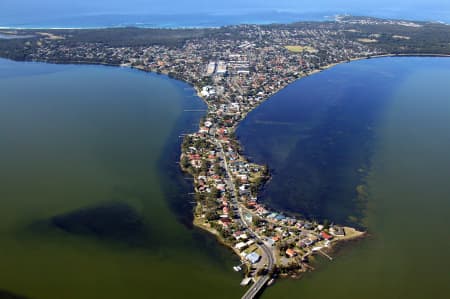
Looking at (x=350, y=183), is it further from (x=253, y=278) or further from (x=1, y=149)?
(x=1, y=149)

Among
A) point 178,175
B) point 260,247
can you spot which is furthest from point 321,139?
point 260,247

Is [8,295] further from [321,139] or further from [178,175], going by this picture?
[321,139]

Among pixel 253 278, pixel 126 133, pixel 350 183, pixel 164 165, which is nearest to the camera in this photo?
pixel 253 278

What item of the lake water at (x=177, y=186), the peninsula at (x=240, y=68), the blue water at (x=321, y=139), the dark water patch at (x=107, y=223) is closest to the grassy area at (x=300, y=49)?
the peninsula at (x=240, y=68)

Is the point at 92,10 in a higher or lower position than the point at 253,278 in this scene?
higher

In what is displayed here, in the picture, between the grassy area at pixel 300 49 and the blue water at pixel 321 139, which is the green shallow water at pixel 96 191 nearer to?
the blue water at pixel 321 139

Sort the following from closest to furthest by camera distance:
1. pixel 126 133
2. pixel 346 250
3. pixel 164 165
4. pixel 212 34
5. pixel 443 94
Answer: pixel 346 250, pixel 164 165, pixel 126 133, pixel 443 94, pixel 212 34

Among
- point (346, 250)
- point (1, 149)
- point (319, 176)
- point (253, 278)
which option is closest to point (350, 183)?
point (319, 176)

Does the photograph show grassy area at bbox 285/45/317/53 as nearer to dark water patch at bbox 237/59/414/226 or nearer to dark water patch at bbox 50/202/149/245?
dark water patch at bbox 237/59/414/226
